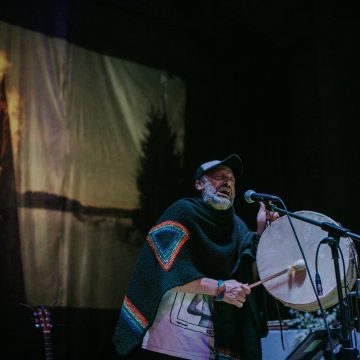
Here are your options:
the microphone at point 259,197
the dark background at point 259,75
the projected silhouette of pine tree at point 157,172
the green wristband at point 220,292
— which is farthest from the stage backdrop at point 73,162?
the microphone at point 259,197

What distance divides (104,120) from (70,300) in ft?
4.48

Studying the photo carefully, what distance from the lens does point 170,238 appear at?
2.50 metres

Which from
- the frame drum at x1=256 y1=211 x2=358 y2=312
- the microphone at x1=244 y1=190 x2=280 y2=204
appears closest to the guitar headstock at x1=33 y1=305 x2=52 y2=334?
the frame drum at x1=256 y1=211 x2=358 y2=312

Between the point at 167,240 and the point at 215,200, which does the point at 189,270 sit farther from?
the point at 215,200

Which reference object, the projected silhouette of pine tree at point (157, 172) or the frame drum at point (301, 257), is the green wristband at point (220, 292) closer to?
the frame drum at point (301, 257)

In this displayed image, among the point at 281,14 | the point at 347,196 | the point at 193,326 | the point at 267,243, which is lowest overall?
the point at 193,326

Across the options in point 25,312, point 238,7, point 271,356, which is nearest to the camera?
point 271,356

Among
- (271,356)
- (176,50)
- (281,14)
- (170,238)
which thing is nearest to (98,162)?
(176,50)

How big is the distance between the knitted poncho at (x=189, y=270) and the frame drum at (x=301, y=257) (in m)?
0.15

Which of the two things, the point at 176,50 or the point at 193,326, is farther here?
the point at 176,50

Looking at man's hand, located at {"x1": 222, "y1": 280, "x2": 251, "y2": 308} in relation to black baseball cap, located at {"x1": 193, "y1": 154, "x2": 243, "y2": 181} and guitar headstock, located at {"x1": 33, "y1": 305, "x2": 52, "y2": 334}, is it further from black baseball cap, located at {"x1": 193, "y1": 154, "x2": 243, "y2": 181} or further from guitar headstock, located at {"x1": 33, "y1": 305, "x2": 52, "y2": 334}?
guitar headstock, located at {"x1": 33, "y1": 305, "x2": 52, "y2": 334}

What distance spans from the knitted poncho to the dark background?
1810 mm

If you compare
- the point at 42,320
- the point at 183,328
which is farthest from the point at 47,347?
the point at 183,328

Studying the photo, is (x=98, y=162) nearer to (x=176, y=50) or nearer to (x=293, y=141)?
(x=176, y=50)
